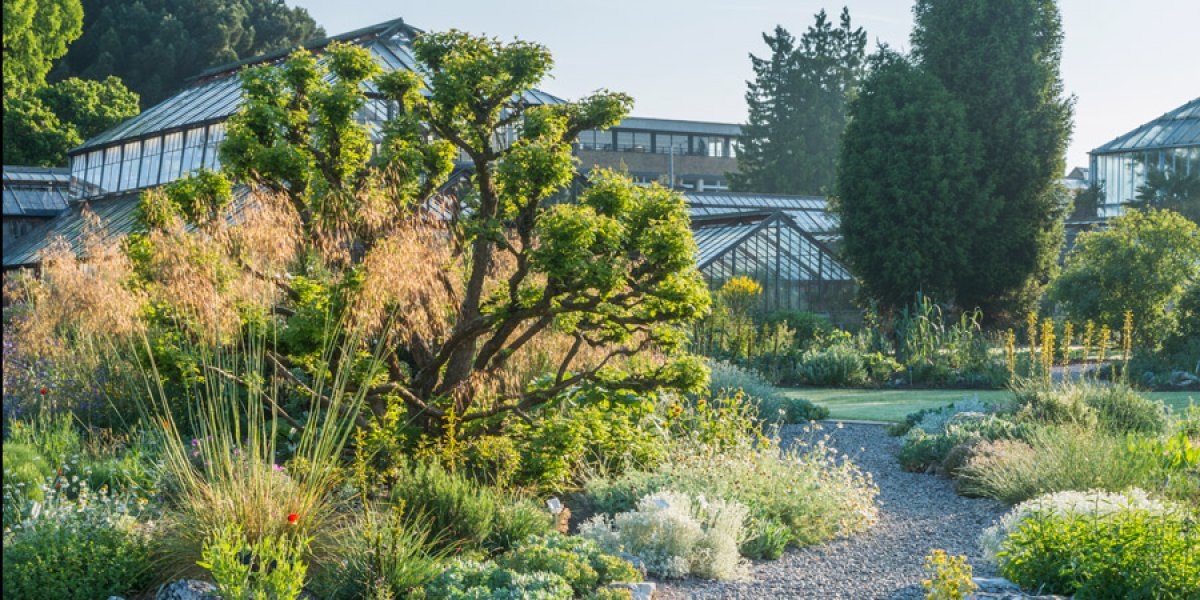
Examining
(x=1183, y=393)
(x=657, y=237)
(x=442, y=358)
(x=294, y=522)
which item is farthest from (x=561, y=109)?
(x=1183, y=393)

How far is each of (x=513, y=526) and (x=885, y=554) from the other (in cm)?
232

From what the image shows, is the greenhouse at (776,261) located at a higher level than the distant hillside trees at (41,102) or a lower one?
lower

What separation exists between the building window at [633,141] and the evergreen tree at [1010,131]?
28.9 metres

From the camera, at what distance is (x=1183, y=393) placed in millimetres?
15461

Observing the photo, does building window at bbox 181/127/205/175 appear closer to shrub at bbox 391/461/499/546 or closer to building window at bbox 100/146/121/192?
building window at bbox 100/146/121/192

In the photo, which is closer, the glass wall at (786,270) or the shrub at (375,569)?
the shrub at (375,569)

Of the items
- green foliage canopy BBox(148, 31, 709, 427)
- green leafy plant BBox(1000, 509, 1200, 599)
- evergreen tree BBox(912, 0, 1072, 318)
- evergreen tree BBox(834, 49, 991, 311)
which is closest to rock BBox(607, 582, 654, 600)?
green leafy plant BBox(1000, 509, 1200, 599)

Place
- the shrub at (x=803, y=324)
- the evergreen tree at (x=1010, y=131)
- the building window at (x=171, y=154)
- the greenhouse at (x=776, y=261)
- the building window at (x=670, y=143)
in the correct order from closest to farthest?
the shrub at (x=803, y=324) < the greenhouse at (x=776, y=261) < the evergreen tree at (x=1010, y=131) < the building window at (x=171, y=154) < the building window at (x=670, y=143)

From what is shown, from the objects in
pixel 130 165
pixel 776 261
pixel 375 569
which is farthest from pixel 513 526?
pixel 130 165

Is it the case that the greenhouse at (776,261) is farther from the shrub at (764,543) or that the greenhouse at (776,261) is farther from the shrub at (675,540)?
the shrub at (675,540)

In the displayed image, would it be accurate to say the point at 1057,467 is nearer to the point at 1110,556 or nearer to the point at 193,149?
the point at 1110,556

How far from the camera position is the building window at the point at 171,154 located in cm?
2569

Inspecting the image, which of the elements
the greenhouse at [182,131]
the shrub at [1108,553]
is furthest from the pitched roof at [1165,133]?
the shrub at [1108,553]

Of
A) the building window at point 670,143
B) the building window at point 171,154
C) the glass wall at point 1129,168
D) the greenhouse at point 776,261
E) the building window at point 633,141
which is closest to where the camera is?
the greenhouse at point 776,261
